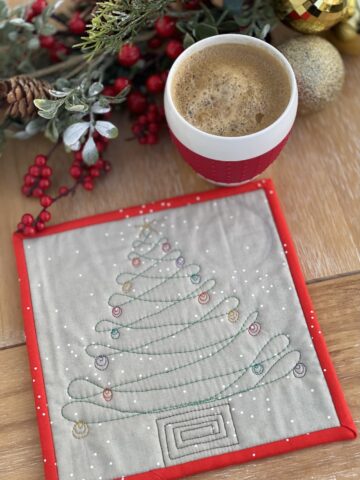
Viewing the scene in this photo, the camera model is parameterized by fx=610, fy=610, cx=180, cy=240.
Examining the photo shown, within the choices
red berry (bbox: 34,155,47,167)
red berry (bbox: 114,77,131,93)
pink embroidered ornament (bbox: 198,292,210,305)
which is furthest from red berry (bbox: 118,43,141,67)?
pink embroidered ornament (bbox: 198,292,210,305)

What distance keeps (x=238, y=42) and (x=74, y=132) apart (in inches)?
6.7

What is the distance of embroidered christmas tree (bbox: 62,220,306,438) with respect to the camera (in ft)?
1.70

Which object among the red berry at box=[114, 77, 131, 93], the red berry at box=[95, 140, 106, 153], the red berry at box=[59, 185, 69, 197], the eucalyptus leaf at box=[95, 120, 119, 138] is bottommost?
the red berry at box=[59, 185, 69, 197]

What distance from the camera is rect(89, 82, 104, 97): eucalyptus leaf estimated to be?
574mm

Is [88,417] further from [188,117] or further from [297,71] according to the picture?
[297,71]

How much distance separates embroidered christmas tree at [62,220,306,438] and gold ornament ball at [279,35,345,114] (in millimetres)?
206

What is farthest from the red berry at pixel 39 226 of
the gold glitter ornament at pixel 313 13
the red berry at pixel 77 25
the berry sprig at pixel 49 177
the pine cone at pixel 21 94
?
the gold glitter ornament at pixel 313 13

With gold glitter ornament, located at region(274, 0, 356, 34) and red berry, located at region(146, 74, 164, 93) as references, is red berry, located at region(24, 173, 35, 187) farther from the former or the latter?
gold glitter ornament, located at region(274, 0, 356, 34)

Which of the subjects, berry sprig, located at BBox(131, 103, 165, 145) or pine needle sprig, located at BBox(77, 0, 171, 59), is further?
berry sprig, located at BBox(131, 103, 165, 145)

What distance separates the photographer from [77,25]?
2.06 feet

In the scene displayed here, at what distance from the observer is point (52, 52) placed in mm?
646

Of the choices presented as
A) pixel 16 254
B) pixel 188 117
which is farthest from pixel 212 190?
pixel 16 254

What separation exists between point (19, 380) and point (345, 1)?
1.54 ft

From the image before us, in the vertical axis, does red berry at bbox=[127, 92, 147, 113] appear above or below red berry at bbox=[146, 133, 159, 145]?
above
